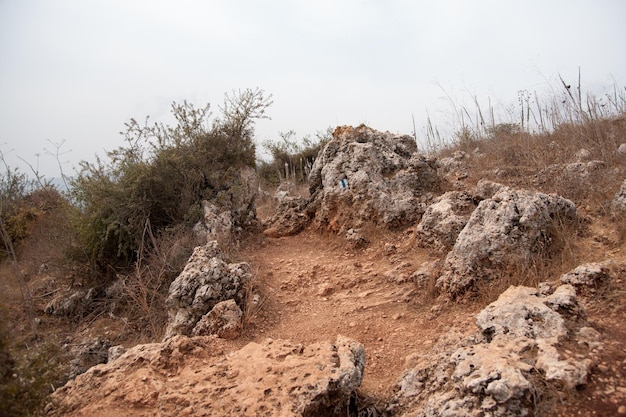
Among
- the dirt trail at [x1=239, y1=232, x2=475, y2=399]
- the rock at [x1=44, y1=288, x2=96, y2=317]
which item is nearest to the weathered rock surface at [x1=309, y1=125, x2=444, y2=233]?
the dirt trail at [x1=239, y1=232, x2=475, y2=399]

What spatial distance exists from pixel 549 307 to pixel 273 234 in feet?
18.1

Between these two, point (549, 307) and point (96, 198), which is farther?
point (96, 198)

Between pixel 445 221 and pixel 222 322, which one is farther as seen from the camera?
pixel 445 221

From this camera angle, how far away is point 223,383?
2.51 metres

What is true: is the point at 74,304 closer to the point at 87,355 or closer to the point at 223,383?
the point at 87,355

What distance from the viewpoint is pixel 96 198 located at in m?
6.85

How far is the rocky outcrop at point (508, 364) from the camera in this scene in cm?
191

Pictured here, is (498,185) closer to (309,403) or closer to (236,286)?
(236,286)

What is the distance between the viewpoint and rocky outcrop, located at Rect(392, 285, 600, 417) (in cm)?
191

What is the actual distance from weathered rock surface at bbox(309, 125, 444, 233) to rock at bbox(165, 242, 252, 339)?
7.06ft

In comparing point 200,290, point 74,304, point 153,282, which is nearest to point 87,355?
point 153,282

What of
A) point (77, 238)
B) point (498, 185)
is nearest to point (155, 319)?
point (77, 238)

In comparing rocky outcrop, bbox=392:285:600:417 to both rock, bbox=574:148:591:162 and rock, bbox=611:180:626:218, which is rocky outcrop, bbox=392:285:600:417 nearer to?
rock, bbox=611:180:626:218

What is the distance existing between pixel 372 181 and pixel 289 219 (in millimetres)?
2005
